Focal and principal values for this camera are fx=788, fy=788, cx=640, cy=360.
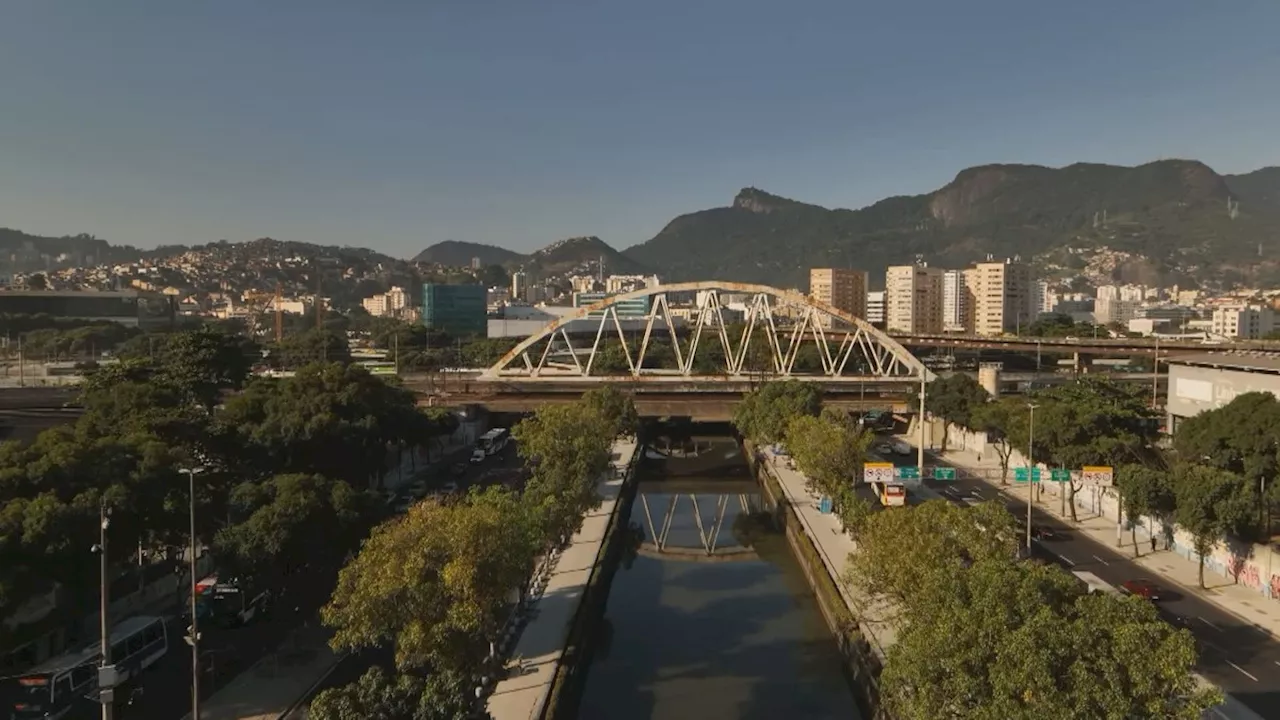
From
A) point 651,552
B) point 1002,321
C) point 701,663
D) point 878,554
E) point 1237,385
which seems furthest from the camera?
point 1002,321

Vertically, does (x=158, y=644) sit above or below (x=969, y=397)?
below

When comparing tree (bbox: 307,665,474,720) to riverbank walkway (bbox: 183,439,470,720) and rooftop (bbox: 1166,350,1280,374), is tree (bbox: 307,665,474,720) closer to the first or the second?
riverbank walkway (bbox: 183,439,470,720)

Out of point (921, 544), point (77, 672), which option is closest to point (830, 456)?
point (921, 544)

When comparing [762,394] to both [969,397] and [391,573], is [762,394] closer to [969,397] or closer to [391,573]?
[969,397]

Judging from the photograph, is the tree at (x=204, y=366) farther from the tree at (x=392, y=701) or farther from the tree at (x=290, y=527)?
the tree at (x=392, y=701)

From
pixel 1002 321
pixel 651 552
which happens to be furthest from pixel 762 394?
pixel 1002 321

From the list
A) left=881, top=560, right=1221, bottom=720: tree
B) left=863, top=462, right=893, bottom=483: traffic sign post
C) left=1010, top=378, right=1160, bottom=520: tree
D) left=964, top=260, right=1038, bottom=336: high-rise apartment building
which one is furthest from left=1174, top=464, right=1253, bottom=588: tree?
left=964, top=260, right=1038, bottom=336: high-rise apartment building

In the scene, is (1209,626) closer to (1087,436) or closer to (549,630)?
(1087,436)
